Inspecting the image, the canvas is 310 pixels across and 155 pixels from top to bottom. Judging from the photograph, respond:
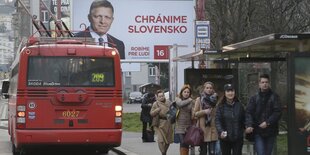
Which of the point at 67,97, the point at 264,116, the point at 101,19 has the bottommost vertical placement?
the point at 264,116

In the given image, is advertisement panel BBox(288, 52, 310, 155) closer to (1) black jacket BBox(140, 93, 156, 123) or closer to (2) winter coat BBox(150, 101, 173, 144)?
(2) winter coat BBox(150, 101, 173, 144)

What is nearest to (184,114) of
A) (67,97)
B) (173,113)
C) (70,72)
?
(173,113)

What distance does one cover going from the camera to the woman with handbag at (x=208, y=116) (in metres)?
11.4

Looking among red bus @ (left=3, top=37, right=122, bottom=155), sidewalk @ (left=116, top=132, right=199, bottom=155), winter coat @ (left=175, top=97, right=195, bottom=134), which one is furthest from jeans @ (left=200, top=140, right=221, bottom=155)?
red bus @ (left=3, top=37, right=122, bottom=155)

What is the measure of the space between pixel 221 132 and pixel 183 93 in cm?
230

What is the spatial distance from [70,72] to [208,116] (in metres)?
4.03

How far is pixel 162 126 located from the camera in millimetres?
13492

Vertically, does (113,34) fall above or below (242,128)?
above

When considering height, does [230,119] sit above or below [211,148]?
above

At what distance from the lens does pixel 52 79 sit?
546 inches

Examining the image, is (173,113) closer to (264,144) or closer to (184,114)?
(184,114)

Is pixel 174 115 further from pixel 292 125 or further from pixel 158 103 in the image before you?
pixel 292 125

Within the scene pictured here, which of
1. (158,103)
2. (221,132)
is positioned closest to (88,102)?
(158,103)

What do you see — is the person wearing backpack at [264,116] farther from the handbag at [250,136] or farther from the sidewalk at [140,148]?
the sidewalk at [140,148]
